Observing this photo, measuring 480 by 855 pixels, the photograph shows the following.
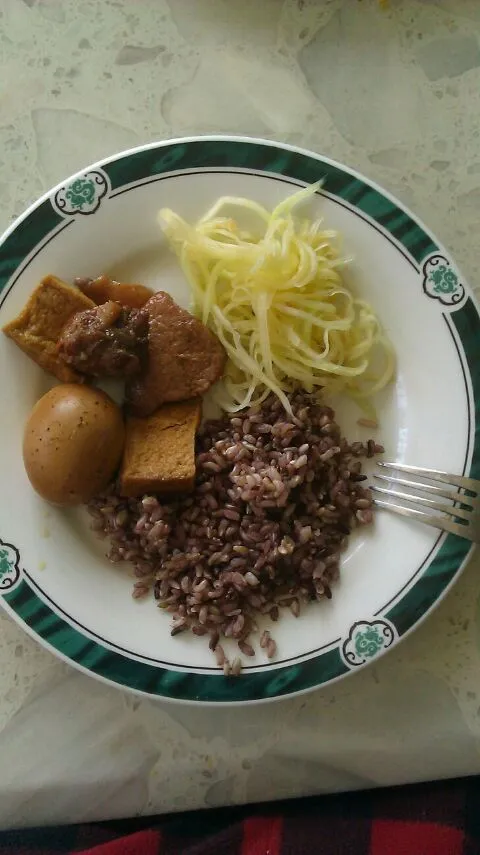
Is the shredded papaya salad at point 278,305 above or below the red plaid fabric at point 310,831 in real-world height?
above

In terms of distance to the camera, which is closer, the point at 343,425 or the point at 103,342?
the point at 103,342

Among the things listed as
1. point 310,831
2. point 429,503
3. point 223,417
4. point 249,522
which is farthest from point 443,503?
point 310,831

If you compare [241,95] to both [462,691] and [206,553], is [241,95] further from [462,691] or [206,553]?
[462,691]

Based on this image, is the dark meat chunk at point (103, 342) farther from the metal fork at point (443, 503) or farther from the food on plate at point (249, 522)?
the metal fork at point (443, 503)

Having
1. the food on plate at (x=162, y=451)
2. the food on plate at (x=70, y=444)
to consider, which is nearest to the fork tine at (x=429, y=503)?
the food on plate at (x=162, y=451)

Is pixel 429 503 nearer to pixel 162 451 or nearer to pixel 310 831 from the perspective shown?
pixel 162 451

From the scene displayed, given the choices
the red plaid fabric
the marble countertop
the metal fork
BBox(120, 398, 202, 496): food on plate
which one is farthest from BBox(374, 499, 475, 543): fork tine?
the red plaid fabric

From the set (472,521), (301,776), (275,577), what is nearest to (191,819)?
(301,776)
